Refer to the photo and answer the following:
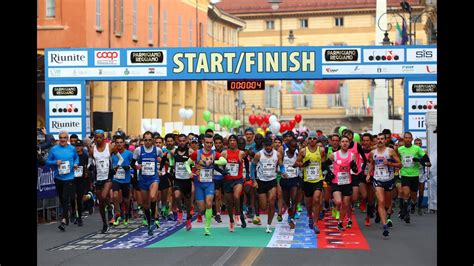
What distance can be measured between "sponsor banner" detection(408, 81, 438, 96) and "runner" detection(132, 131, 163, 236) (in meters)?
10.3

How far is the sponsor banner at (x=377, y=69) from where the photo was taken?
28.2 m

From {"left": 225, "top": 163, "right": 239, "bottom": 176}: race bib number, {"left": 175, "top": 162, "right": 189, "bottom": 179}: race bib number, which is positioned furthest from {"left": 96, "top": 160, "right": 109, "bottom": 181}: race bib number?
{"left": 225, "top": 163, "right": 239, "bottom": 176}: race bib number

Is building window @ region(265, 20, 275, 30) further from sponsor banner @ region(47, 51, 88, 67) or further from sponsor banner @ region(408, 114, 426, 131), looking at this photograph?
sponsor banner @ region(408, 114, 426, 131)

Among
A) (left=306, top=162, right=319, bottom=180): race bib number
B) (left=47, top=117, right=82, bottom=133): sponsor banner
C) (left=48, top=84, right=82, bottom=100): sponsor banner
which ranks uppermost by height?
(left=48, top=84, right=82, bottom=100): sponsor banner

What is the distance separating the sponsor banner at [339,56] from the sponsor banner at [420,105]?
6.22 ft

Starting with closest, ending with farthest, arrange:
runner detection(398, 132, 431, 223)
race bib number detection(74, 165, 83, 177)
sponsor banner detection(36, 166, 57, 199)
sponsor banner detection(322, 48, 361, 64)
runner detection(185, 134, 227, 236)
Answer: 1. runner detection(185, 134, 227, 236)
2. race bib number detection(74, 165, 83, 177)
3. sponsor banner detection(36, 166, 57, 199)
4. runner detection(398, 132, 431, 223)
5. sponsor banner detection(322, 48, 361, 64)

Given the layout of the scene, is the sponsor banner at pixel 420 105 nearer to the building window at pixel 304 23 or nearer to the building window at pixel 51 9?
the building window at pixel 51 9

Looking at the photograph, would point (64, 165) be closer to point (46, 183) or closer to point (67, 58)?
point (46, 183)

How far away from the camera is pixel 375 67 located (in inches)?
1121

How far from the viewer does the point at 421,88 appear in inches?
1113

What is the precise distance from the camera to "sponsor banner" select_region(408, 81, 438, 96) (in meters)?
28.2

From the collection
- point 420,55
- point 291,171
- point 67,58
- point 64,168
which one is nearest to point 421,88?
point 420,55

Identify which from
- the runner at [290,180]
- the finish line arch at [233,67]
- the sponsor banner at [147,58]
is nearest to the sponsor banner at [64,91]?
the finish line arch at [233,67]
